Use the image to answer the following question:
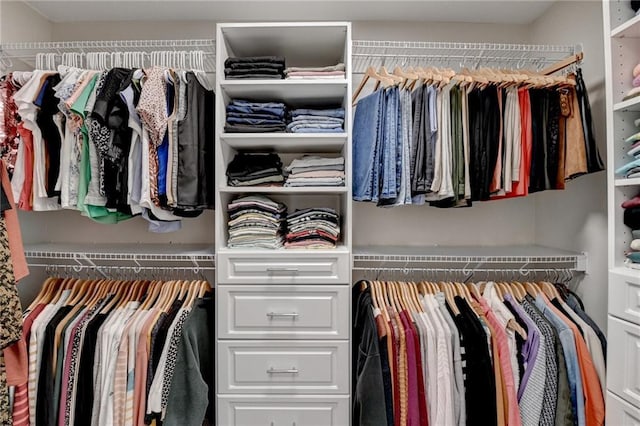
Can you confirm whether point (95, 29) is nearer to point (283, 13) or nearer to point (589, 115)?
point (283, 13)

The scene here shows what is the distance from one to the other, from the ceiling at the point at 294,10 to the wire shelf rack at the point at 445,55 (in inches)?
7.9

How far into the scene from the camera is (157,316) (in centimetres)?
162

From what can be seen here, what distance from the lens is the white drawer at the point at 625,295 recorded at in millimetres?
1292

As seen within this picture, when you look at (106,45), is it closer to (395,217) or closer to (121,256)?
(121,256)

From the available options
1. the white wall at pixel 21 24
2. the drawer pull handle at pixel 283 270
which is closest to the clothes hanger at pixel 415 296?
the drawer pull handle at pixel 283 270

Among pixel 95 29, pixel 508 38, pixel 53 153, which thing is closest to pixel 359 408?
pixel 53 153

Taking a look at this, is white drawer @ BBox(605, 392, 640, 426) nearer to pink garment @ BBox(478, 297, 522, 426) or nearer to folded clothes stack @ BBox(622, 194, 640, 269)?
pink garment @ BBox(478, 297, 522, 426)

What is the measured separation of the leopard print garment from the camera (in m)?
1.44

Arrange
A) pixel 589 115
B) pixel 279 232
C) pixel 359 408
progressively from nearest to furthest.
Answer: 1. pixel 359 408
2. pixel 589 115
3. pixel 279 232

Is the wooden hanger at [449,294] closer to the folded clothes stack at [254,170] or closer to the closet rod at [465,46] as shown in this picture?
the folded clothes stack at [254,170]

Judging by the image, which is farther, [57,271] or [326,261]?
[57,271]

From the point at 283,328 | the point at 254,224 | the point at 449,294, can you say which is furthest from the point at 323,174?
the point at 449,294

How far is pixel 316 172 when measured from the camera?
5.70 feet

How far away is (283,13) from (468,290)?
178cm
